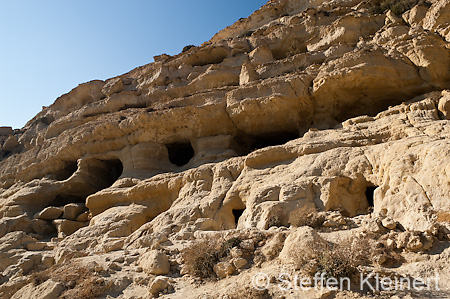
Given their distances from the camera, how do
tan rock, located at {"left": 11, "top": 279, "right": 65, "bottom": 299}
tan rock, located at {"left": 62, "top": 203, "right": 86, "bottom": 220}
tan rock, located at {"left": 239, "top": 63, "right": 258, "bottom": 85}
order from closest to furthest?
tan rock, located at {"left": 11, "top": 279, "right": 65, "bottom": 299}
tan rock, located at {"left": 62, "top": 203, "right": 86, "bottom": 220}
tan rock, located at {"left": 239, "top": 63, "right": 258, "bottom": 85}

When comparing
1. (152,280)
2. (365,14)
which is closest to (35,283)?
(152,280)

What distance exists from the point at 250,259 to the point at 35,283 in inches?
149

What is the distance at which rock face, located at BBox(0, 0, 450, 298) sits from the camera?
684 cm

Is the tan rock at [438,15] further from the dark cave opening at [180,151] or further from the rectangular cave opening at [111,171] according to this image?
the rectangular cave opening at [111,171]

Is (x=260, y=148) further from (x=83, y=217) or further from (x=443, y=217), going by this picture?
(x=443, y=217)

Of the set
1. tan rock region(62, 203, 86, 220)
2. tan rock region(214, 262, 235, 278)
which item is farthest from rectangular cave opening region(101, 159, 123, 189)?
tan rock region(214, 262, 235, 278)

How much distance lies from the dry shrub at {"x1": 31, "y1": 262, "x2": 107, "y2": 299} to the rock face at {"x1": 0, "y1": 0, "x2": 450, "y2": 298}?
0.84 feet

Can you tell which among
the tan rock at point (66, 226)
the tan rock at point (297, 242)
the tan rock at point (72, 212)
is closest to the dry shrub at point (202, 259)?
the tan rock at point (297, 242)

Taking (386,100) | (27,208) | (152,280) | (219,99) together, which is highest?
(219,99)

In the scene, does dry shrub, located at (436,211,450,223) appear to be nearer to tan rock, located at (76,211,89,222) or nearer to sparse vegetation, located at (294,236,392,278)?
sparse vegetation, located at (294,236,392,278)

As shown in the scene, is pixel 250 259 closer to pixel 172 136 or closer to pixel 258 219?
pixel 258 219

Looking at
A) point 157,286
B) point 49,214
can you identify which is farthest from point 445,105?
point 49,214

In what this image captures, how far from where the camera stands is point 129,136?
13.6 meters

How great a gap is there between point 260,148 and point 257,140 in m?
0.67
